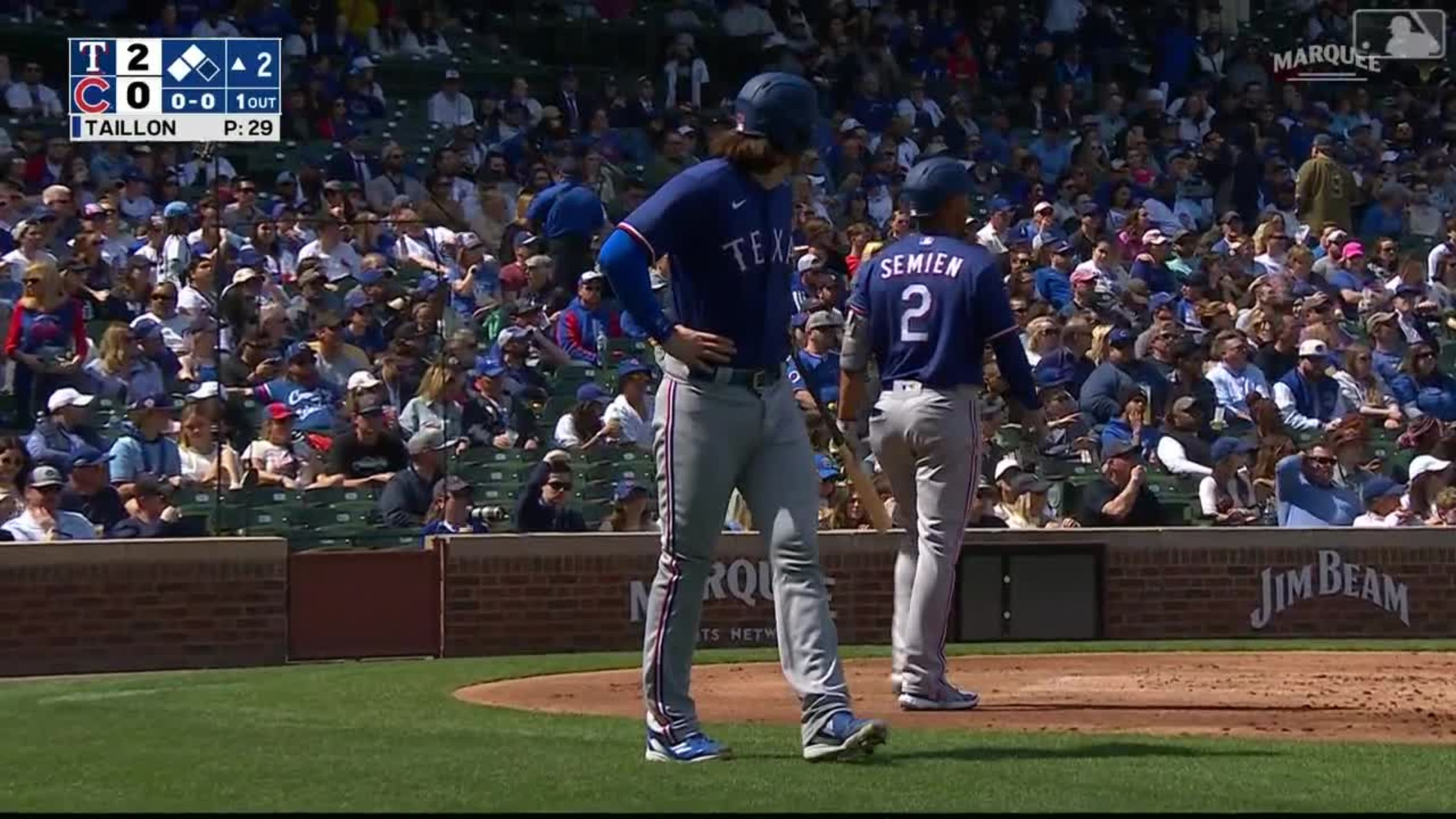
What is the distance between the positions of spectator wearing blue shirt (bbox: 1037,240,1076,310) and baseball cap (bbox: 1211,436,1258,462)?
132 inches

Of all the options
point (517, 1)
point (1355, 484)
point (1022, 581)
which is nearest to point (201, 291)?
point (1022, 581)

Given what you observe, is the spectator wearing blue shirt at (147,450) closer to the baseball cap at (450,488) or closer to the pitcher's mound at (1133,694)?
the baseball cap at (450,488)

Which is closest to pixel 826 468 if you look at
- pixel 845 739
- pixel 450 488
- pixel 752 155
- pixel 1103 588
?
pixel 1103 588

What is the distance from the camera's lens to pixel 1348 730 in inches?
342

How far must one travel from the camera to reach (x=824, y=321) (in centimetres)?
1702

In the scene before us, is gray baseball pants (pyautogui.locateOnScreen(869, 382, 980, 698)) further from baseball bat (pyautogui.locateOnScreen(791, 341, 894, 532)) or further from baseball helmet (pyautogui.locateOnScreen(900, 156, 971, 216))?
baseball helmet (pyautogui.locateOnScreen(900, 156, 971, 216))

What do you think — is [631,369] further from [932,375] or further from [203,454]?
[932,375]

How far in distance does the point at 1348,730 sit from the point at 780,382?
263cm

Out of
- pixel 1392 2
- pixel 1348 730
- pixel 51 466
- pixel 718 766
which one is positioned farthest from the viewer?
pixel 1392 2

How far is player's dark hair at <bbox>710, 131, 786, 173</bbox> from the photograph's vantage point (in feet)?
24.4

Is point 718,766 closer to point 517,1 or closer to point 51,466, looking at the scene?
point 51,466

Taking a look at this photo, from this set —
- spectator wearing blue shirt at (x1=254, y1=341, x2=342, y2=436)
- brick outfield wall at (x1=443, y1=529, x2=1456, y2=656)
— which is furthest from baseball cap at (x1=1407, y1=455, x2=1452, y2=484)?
spectator wearing blue shirt at (x1=254, y1=341, x2=342, y2=436)

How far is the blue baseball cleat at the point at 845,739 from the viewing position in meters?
7.19

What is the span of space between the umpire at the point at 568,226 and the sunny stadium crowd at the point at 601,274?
0.12 feet
